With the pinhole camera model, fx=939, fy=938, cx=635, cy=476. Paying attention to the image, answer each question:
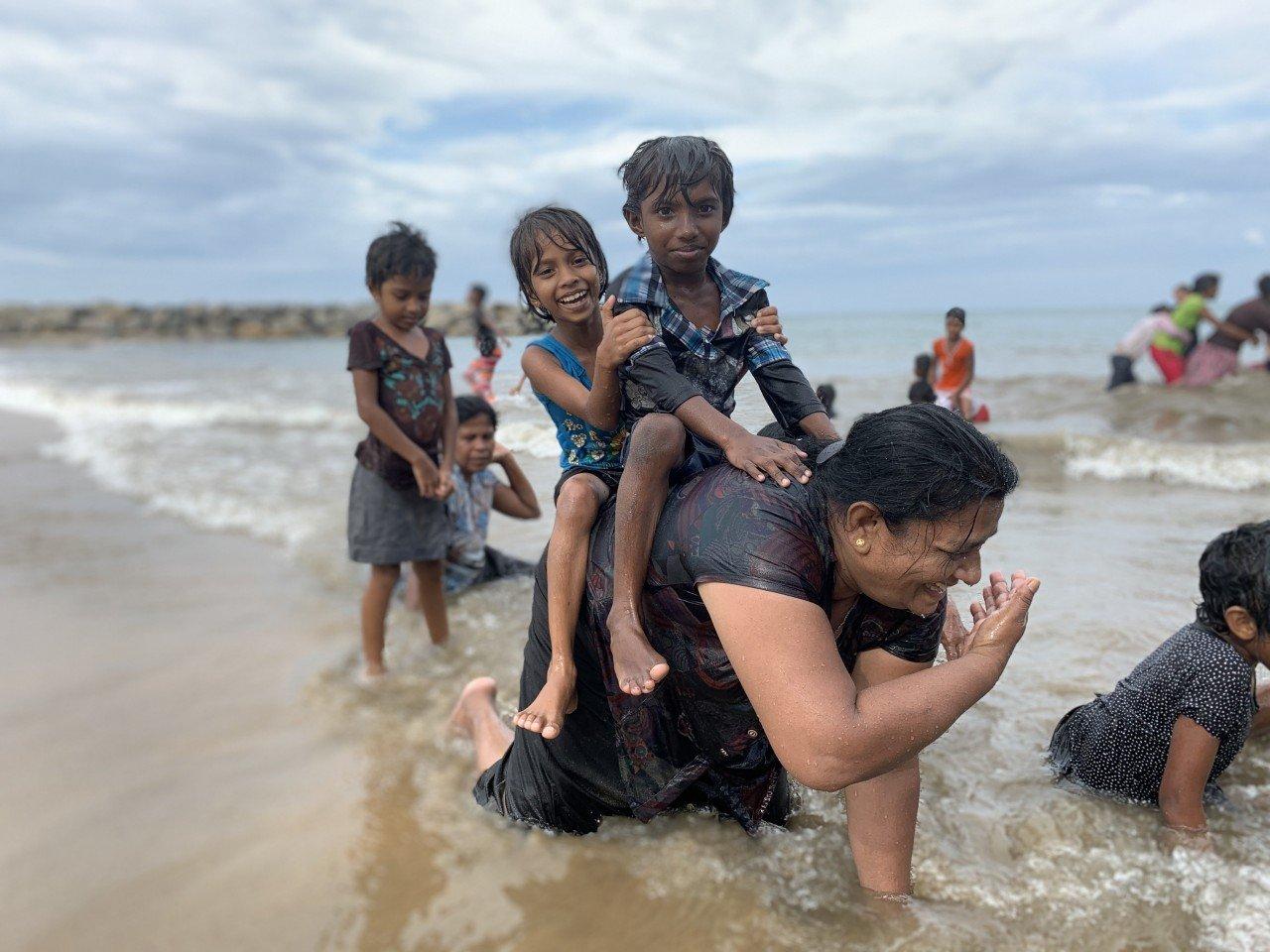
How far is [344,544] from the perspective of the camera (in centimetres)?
629

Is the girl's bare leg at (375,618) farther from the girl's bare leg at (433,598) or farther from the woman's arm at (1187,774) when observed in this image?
the woman's arm at (1187,774)

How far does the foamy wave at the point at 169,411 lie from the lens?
1370 centimetres

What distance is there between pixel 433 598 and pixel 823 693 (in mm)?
2916

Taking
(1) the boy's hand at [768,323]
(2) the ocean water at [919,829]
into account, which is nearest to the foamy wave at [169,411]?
(2) the ocean water at [919,829]

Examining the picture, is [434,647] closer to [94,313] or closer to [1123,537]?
[1123,537]

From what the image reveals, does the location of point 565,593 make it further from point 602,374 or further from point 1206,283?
point 1206,283

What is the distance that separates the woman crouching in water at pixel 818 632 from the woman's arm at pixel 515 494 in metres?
2.30

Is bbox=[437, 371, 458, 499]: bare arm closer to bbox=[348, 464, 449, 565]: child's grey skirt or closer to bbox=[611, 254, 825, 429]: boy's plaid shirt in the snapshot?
bbox=[348, 464, 449, 565]: child's grey skirt

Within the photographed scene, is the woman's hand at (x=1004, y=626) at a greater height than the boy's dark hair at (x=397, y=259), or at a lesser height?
lesser

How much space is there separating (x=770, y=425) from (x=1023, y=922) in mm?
1397

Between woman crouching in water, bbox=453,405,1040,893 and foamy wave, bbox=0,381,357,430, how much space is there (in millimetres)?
11551

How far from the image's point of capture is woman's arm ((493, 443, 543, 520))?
481 cm

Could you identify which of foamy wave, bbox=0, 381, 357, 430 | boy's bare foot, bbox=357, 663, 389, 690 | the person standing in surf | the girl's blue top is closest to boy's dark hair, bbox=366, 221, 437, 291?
the person standing in surf

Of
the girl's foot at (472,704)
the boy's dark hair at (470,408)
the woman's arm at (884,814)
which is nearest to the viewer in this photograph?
the woman's arm at (884,814)
